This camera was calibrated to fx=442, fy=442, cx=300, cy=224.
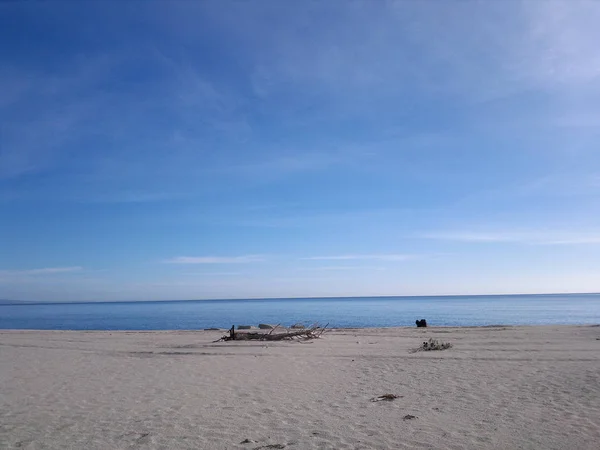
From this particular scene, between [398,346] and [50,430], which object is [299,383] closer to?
[50,430]

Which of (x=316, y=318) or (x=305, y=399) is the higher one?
(x=316, y=318)

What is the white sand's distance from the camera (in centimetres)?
748

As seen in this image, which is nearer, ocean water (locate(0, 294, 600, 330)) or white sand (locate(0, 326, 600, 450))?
white sand (locate(0, 326, 600, 450))

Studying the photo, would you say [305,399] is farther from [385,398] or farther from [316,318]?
[316,318]

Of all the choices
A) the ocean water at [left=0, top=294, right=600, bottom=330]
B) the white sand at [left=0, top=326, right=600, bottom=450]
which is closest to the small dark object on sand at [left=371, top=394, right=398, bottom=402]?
the white sand at [left=0, top=326, right=600, bottom=450]

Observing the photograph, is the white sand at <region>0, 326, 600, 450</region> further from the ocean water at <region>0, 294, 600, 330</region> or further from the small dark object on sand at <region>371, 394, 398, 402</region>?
the ocean water at <region>0, 294, 600, 330</region>

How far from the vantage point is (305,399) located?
10258mm

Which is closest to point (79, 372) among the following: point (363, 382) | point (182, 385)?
point (182, 385)

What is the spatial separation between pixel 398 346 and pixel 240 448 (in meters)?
14.5

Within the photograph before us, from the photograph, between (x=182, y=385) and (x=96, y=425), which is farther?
(x=182, y=385)

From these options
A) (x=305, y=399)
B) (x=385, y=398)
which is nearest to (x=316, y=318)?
(x=305, y=399)

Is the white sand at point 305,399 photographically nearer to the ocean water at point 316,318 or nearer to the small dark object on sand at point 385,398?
the small dark object on sand at point 385,398

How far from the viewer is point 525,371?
13180mm

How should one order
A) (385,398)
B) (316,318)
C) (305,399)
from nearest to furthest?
(385,398) → (305,399) → (316,318)
